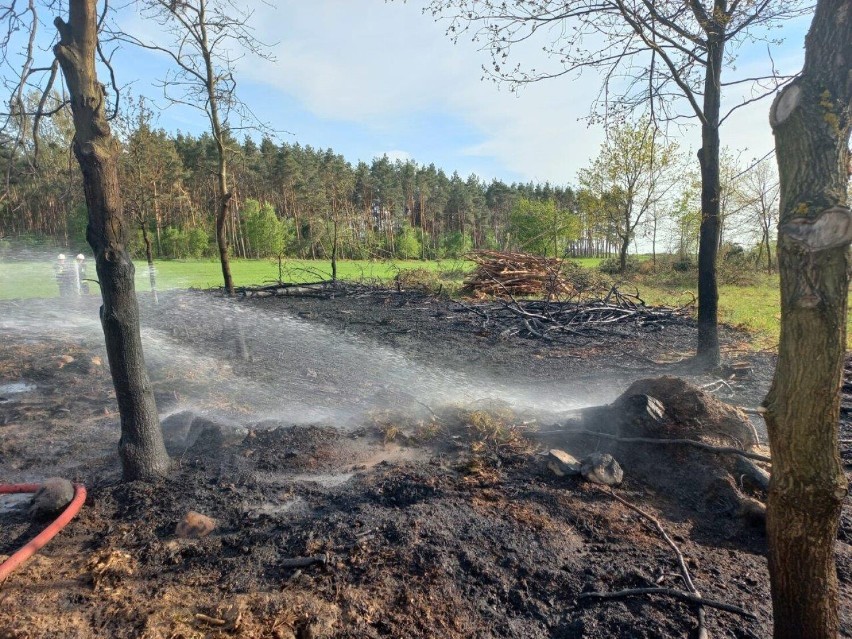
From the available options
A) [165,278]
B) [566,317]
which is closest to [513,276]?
[566,317]

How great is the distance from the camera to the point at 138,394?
3869 mm

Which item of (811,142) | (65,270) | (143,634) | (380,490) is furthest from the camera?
(65,270)

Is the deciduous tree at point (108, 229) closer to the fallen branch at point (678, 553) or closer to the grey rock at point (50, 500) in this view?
the grey rock at point (50, 500)

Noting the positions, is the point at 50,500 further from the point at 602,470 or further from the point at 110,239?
the point at 602,470

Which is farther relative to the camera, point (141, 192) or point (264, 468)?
point (141, 192)

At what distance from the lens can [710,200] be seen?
23.9 feet

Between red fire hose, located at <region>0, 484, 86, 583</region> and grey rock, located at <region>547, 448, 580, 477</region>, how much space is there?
11.3 ft

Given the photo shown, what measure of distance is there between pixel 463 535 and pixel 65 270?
17772mm

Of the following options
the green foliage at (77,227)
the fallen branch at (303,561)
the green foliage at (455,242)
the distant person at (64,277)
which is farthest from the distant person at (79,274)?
the green foliage at (455,242)

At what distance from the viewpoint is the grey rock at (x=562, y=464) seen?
397 centimetres

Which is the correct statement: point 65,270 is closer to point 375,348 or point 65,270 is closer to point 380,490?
point 375,348

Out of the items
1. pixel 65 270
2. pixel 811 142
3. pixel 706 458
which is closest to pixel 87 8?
pixel 811 142

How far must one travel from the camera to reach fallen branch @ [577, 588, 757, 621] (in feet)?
8.02

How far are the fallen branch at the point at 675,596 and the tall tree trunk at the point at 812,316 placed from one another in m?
0.52
